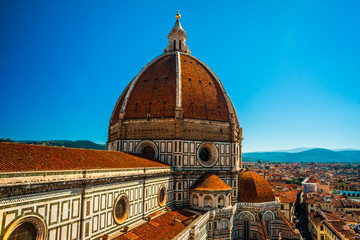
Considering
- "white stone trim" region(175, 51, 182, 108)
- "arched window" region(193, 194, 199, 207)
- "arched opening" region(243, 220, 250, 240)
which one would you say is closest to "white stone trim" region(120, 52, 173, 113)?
"white stone trim" region(175, 51, 182, 108)

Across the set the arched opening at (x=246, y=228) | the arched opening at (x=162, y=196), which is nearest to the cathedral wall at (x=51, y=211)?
the arched opening at (x=162, y=196)

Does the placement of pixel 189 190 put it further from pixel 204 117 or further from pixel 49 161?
pixel 49 161

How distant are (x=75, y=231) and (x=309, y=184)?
78.6 metres

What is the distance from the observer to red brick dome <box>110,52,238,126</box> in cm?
3019

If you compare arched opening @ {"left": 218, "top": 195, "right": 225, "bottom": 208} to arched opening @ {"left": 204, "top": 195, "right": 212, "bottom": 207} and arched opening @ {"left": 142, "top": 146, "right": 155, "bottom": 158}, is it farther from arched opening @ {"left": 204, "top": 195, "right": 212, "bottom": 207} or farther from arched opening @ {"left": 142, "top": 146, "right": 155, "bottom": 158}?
arched opening @ {"left": 142, "top": 146, "right": 155, "bottom": 158}

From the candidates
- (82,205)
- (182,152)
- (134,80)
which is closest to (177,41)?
(134,80)

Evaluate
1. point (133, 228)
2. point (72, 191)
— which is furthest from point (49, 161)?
point (133, 228)

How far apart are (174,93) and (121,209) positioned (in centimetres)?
1526

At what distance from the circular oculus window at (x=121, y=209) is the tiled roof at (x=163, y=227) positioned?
1.11 meters

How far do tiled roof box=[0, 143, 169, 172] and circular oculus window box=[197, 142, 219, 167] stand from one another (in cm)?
1107

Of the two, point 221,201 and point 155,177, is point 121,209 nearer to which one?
point 155,177

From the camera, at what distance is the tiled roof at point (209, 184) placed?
26.9 m

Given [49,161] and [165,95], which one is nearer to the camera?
[49,161]

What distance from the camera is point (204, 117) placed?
3078 cm
